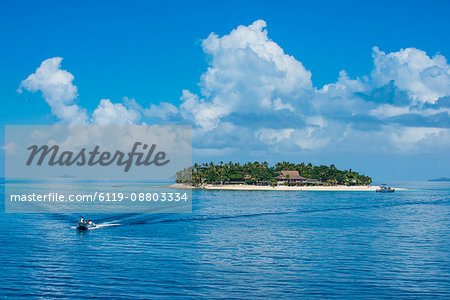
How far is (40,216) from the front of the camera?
77812 mm

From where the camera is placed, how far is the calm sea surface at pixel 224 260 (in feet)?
98.5

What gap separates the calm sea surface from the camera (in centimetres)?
3002

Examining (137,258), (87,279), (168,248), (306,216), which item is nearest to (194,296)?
(87,279)

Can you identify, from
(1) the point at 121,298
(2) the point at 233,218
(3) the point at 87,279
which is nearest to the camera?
(1) the point at 121,298

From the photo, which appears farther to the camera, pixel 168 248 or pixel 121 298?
pixel 168 248

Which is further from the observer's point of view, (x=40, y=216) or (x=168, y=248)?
(x=40, y=216)

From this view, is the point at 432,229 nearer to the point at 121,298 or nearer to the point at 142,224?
the point at 142,224

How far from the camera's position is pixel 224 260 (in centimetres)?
3909

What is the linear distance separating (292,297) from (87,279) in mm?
16170

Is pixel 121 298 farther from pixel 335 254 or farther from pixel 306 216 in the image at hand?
pixel 306 216

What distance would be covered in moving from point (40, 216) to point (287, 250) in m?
54.0

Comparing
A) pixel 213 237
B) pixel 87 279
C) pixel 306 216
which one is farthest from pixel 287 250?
pixel 306 216

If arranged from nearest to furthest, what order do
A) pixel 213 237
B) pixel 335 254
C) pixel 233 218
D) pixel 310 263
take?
pixel 310 263 → pixel 335 254 → pixel 213 237 → pixel 233 218

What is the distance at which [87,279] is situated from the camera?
32.4 metres
